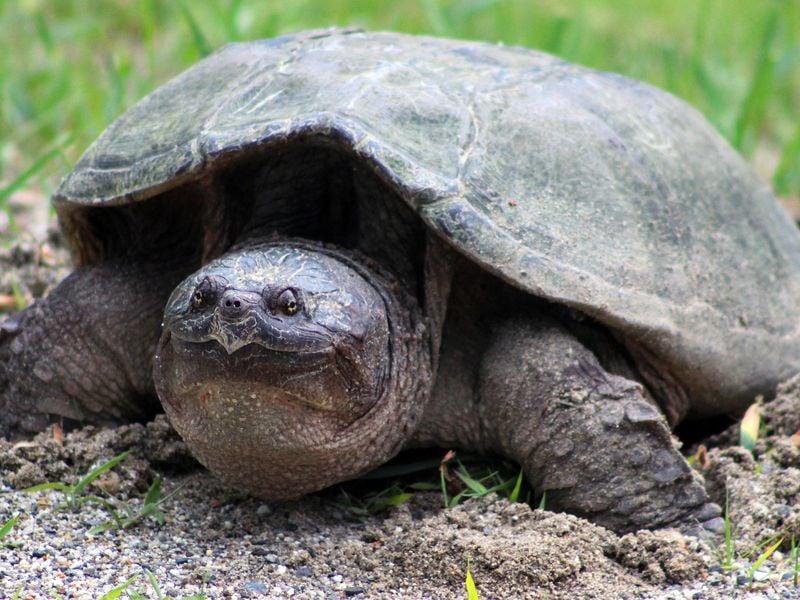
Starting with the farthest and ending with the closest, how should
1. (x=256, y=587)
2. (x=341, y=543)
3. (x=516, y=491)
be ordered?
(x=516, y=491)
(x=341, y=543)
(x=256, y=587)

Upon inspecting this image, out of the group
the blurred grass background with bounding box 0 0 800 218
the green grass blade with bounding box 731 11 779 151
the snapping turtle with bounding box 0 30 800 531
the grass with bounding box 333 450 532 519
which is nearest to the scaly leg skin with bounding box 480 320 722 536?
the snapping turtle with bounding box 0 30 800 531

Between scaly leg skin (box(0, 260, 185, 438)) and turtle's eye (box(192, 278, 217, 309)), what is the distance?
91 centimetres

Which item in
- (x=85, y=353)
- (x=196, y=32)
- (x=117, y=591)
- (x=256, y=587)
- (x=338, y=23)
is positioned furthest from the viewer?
(x=338, y=23)

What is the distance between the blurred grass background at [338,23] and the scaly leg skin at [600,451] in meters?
2.32

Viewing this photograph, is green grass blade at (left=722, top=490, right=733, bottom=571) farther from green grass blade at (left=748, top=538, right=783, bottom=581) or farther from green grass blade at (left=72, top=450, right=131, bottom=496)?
green grass blade at (left=72, top=450, right=131, bottom=496)

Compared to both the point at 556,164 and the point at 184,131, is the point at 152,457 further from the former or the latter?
the point at 556,164

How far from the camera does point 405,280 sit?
3227mm

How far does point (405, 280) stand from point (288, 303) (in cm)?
70

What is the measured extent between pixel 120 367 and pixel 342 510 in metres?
0.92

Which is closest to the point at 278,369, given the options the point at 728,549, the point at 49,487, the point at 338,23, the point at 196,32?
the point at 49,487

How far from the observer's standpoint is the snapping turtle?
2754 mm

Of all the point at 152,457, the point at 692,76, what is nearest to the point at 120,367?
the point at 152,457

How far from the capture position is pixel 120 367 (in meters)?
3.50

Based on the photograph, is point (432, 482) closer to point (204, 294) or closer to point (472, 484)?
point (472, 484)
